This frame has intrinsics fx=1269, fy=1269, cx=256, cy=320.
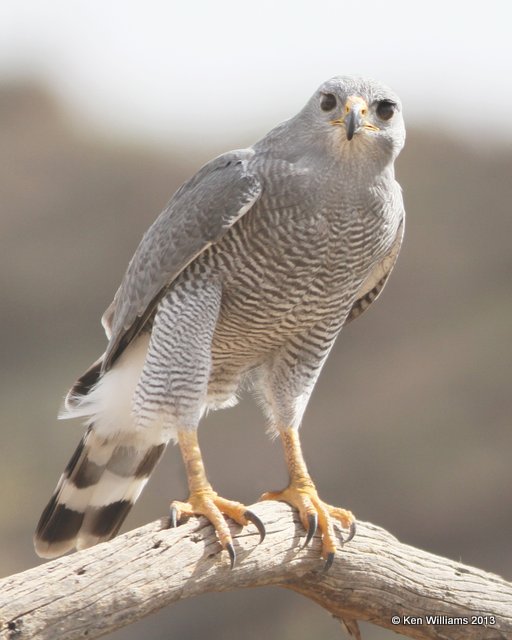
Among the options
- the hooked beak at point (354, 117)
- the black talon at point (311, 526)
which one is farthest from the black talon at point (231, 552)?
the hooked beak at point (354, 117)

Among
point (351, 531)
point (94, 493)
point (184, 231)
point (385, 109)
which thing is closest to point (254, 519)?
point (351, 531)

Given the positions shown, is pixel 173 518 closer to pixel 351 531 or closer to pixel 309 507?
pixel 309 507

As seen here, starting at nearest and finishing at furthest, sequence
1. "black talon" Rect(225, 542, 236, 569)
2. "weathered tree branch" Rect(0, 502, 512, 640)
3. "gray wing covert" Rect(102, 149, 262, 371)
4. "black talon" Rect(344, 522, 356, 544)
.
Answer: "weathered tree branch" Rect(0, 502, 512, 640), "black talon" Rect(225, 542, 236, 569), "black talon" Rect(344, 522, 356, 544), "gray wing covert" Rect(102, 149, 262, 371)

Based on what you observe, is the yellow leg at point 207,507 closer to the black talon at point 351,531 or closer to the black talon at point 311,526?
the black talon at point 311,526

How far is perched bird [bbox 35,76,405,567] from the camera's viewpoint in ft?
17.8

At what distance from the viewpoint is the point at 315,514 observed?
5.44m

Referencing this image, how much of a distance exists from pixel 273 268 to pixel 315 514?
3.54 feet

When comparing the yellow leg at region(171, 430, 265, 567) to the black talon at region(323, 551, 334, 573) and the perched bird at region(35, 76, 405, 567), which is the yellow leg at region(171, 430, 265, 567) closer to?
the perched bird at region(35, 76, 405, 567)

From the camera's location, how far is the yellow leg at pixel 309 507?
5305mm

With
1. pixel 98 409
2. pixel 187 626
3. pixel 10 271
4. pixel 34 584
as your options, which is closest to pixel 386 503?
pixel 187 626

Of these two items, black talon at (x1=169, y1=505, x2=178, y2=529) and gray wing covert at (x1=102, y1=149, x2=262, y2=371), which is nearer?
black talon at (x1=169, y1=505, x2=178, y2=529)

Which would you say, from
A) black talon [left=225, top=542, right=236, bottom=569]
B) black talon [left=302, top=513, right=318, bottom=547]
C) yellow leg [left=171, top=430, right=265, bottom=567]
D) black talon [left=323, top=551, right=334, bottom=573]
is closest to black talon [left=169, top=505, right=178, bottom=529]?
yellow leg [left=171, top=430, right=265, bottom=567]

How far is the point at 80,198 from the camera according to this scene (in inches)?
711

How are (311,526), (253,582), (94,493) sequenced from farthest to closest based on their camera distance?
(94,493) → (311,526) → (253,582)
